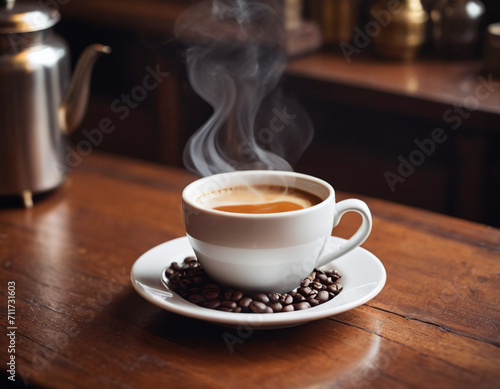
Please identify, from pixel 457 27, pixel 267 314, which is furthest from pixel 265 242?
pixel 457 27

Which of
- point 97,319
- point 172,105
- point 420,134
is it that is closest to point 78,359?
point 97,319

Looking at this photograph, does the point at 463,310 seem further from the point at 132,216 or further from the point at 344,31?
the point at 344,31

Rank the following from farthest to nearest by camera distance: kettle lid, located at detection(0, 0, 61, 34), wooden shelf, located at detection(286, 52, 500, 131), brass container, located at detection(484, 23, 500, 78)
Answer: brass container, located at detection(484, 23, 500, 78) → wooden shelf, located at detection(286, 52, 500, 131) → kettle lid, located at detection(0, 0, 61, 34)

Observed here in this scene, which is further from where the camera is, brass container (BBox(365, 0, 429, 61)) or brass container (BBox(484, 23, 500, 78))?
brass container (BBox(365, 0, 429, 61))

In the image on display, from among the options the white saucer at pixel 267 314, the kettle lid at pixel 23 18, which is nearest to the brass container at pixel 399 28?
the kettle lid at pixel 23 18

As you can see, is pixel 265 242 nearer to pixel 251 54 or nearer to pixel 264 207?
pixel 264 207

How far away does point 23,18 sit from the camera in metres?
1.36

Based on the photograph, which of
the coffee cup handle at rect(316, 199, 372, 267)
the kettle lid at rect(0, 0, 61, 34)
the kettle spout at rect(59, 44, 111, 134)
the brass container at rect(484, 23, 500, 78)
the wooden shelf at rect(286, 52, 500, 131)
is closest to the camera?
the coffee cup handle at rect(316, 199, 372, 267)

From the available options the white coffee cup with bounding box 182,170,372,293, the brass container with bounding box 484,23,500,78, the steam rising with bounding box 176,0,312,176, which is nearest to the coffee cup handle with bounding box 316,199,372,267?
the white coffee cup with bounding box 182,170,372,293

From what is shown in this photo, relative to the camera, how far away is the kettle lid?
135cm

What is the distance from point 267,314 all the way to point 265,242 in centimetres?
9

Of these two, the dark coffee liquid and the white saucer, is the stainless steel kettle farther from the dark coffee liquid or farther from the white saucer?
the dark coffee liquid

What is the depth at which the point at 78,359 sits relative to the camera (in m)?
0.84

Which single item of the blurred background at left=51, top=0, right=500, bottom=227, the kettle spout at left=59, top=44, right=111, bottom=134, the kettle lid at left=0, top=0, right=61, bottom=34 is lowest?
the blurred background at left=51, top=0, right=500, bottom=227
